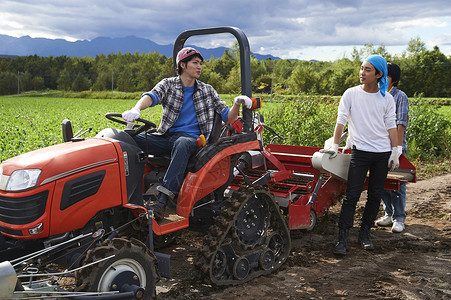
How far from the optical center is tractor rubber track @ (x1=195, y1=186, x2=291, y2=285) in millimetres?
3887

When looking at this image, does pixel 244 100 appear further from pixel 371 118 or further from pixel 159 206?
pixel 371 118

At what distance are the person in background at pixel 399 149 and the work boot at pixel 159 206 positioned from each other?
2823 millimetres

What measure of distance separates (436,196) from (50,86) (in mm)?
66503

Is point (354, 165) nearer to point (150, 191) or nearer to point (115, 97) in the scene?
point (150, 191)

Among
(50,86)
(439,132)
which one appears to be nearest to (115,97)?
(50,86)

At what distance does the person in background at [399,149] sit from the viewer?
5.53 metres

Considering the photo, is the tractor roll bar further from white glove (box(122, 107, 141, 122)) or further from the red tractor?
white glove (box(122, 107, 141, 122))

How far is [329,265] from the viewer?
4672 millimetres

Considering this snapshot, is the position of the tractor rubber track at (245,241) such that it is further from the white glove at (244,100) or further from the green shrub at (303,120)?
the green shrub at (303,120)

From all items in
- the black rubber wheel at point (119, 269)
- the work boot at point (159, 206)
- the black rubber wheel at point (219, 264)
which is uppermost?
the work boot at point (159, 206)

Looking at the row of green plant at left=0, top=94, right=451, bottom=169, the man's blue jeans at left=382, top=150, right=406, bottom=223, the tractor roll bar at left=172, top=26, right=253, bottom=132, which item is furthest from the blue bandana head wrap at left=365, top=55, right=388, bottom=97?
the row of green plant at left=0, top=94, right=451, bottom=169

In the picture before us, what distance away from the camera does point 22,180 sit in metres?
2.97

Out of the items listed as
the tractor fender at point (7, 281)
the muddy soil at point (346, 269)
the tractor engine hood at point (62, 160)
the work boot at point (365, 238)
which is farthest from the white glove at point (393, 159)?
the tractor fender at point (7, 281)

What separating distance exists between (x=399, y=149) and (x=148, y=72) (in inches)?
2201
